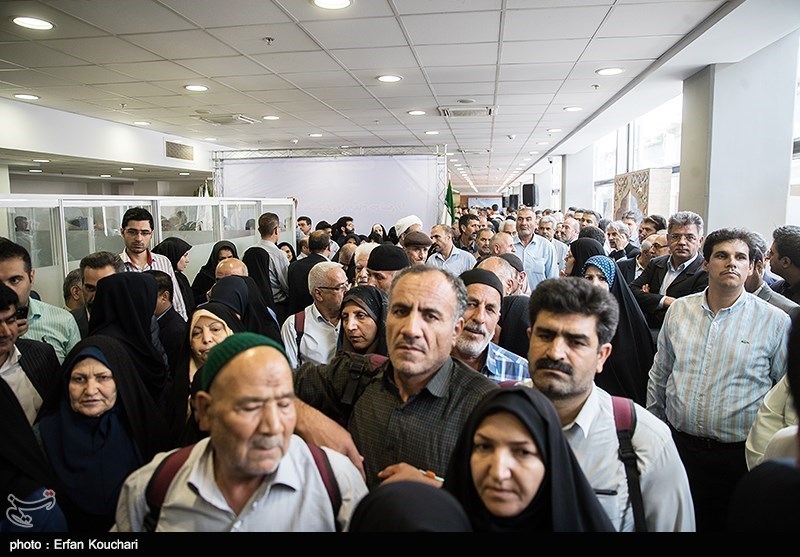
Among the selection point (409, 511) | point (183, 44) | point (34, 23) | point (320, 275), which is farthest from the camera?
point (183, 44)

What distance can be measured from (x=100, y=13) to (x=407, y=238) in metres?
2.74

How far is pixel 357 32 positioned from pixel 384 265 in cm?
222

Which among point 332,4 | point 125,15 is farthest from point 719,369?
point 125,15

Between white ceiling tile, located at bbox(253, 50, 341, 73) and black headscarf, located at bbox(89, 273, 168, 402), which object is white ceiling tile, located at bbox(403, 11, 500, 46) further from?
black headscarf, located at bbox(89, 273, 168, 402)

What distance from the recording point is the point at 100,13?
12.6 feet

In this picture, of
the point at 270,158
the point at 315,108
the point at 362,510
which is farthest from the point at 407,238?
the point at 270,158

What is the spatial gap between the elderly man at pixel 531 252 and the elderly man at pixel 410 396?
160 inches

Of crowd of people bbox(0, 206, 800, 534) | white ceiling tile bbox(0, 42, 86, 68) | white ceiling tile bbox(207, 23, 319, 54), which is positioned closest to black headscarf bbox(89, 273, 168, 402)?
crowd of people bbox(0, 206, 800, 534)

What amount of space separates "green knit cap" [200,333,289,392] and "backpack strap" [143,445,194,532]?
0.76 feet

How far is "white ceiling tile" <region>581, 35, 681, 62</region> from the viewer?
4.68 m

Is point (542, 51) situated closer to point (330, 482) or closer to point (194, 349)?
point (194, 349)

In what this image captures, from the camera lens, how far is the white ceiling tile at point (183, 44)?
439 cm

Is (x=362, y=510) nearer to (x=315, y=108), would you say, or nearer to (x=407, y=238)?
(x=407, y=238)

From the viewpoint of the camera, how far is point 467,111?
8016 millimetres
